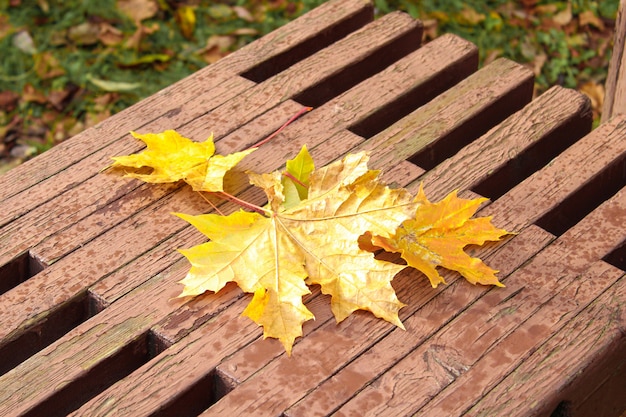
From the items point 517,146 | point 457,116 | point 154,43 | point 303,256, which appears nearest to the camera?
point 303,256

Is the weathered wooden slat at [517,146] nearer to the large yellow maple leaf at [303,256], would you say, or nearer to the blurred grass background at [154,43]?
the large yellow maple leaf at [303,256]

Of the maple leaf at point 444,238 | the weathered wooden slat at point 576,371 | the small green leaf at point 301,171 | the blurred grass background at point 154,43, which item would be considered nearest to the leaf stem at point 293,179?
the small green leaf at point 301,171

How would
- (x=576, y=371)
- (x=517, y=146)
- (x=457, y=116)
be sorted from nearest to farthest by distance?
(x=576, y=371) → (x=517, y=146) → (x=457, y=116)

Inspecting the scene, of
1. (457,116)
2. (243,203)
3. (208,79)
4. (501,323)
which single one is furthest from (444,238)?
(208,79)

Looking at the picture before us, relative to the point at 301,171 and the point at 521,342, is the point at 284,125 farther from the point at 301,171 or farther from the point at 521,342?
the point at 521,342

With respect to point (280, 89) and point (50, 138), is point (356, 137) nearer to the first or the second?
point (280, 89)

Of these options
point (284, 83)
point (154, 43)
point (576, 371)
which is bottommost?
point (154, 43)
